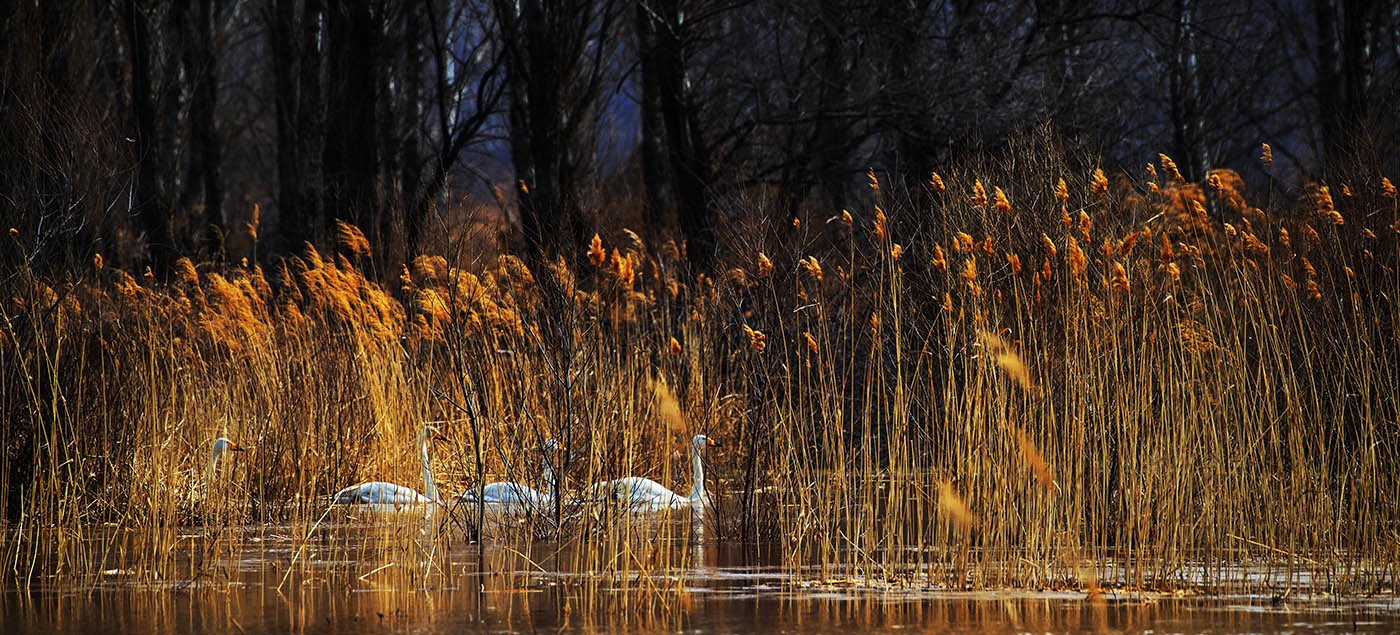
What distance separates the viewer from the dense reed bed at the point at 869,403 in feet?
16.7

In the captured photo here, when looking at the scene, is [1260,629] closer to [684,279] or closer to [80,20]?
[80,20]

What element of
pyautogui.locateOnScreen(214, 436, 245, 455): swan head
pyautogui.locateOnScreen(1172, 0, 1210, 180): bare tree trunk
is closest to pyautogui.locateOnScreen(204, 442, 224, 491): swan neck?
pyautogui.locateOnScreen(214, 436, 245, 455): swan head

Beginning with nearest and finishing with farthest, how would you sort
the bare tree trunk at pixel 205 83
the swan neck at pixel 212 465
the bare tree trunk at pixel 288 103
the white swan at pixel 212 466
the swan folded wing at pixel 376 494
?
the swan neck at pixel 212 465
the white swan at pixel 212 466
the swan folded wing at pixel 376 494
the bare tree trunk at pixel 288 103
the bare tree trunk at pixel 205 83

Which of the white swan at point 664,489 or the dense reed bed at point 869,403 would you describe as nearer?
the dense reed bed at point 869,403

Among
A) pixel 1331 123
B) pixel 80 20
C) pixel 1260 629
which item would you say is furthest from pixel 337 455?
pixel 1331 123

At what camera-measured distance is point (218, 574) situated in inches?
209

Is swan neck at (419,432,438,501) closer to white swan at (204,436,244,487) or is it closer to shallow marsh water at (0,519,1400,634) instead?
shallow marsh water at (0,519,1400,634)

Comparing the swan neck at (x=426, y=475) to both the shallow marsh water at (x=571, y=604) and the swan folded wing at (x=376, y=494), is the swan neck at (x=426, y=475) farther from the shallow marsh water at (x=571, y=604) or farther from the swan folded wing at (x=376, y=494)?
the shallow marsh water at (x=571, y=604)

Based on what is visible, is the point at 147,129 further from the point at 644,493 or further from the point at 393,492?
the point at 644,493

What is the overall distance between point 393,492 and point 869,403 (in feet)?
8.25

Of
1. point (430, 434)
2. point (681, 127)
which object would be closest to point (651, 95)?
point (681, 127)

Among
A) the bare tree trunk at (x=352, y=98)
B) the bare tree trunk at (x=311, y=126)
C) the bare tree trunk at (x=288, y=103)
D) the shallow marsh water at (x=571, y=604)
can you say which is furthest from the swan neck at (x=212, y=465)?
the bare tree trunk at (x=288, y=103)

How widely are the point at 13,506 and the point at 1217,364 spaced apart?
4773mm

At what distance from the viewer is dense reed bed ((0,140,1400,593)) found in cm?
509
